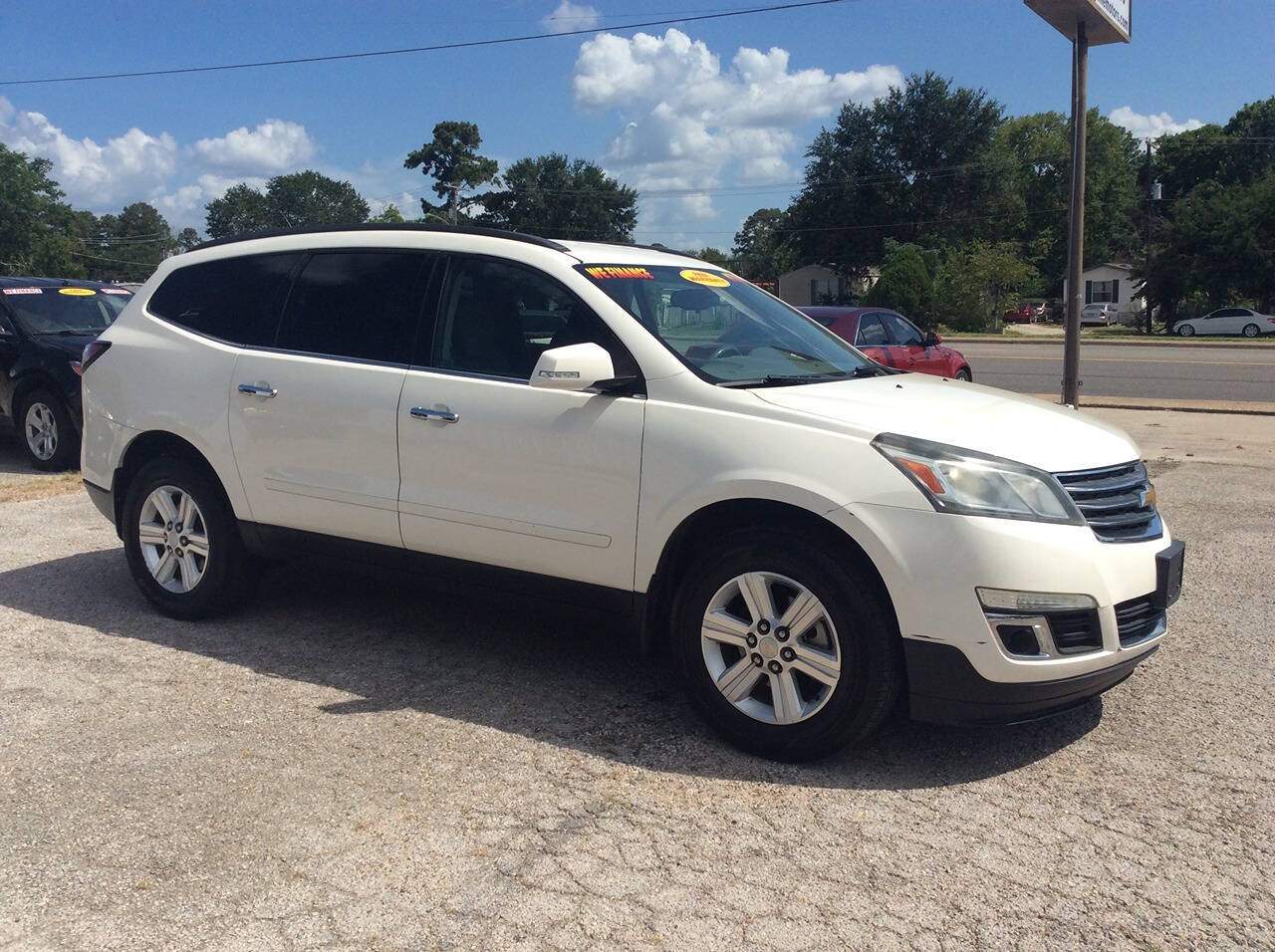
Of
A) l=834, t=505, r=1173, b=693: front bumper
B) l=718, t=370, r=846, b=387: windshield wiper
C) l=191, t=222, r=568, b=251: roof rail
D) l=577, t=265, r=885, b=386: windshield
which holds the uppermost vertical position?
l=191, t=222, r=568, b=251: roof rail

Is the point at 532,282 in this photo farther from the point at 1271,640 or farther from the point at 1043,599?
the point at 1271,640

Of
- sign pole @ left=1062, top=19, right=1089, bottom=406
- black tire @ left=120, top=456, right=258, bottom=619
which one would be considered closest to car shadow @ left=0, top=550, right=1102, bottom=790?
black tire @ left=120, top=456, right=258, bottom=619

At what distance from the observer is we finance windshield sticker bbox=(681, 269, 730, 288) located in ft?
16.5

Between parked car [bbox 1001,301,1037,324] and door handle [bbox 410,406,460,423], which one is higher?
parked car [bbox 1001,301,1037,324]

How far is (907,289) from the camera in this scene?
48031 millimetres

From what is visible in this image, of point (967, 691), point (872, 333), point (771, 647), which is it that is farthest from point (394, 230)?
point (872, 333)

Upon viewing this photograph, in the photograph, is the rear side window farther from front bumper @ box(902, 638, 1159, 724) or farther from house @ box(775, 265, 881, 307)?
house @ box(775, 265, 881, 307)

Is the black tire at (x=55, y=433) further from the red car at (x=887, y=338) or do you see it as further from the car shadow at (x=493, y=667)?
the red car at (x=887, y=338)

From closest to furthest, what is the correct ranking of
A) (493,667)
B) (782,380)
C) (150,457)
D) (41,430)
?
(782,380) → (493,667) → (150,457) → (41,430)

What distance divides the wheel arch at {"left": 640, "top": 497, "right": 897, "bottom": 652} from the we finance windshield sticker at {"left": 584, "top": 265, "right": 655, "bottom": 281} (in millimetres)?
1156

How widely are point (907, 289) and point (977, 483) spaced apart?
46.3 m

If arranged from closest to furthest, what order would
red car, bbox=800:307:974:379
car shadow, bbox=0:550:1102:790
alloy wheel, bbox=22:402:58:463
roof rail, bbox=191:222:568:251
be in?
car shadow, bbox=0:550:1102:790 → roof rail, bbox=191:222:568:251 → alloy wheel, bbox=22:402:58:463 → red car, bbox=800:307:974:379

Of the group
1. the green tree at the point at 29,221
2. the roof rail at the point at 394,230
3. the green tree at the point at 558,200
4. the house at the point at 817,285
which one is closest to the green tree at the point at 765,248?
the house at the point at 817,285

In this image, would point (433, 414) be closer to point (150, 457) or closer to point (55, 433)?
point (150, 457)
